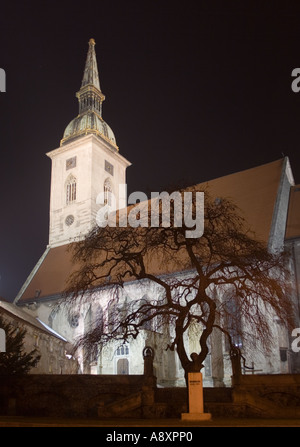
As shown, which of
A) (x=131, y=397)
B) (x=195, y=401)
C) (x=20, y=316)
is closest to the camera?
(x=195, y=401)

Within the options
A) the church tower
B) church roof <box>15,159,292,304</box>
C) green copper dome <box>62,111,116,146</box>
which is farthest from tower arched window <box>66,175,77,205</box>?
church roof <box>15,159,292,304</box>

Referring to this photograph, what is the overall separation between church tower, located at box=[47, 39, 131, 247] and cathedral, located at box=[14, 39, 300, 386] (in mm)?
98

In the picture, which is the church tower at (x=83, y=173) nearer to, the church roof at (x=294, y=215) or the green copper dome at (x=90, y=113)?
the green copper dome at (x=90, y=113)

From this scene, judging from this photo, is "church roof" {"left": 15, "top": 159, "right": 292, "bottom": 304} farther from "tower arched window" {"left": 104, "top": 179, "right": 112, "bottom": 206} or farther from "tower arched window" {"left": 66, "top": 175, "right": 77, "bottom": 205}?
"tower arched window" {"left": 104, "top": 179, "right": 112, "bottom": 206}

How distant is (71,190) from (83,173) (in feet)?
7.58

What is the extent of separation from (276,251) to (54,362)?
16.8m

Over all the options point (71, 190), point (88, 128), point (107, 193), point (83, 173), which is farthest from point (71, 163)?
point (107, 193)

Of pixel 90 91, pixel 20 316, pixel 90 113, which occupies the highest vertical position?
pixel 90 91

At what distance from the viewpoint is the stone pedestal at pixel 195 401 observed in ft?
47.1

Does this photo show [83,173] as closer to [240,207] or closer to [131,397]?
[240,207]

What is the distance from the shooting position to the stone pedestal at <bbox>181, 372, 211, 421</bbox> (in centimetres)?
1435

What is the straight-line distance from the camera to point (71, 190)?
49469mm
